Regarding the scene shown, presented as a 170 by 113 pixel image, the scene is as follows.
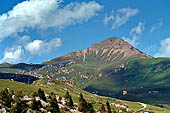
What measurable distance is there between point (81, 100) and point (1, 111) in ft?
225

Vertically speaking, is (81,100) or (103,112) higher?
(81,100)

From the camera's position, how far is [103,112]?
13050cm

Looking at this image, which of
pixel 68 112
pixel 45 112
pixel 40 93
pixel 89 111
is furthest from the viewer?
pixel 89 111

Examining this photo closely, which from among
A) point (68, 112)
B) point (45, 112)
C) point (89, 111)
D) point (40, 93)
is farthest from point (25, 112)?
point (89, 111)

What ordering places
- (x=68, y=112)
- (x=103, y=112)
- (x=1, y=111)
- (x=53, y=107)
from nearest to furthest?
(x=1, y=111) → (x=53, y=107) → (x=68, y=112) → (x=103, y=112)

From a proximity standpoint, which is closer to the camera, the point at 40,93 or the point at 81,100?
the point at 40,93

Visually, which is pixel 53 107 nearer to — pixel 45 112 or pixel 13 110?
pixel 45 112

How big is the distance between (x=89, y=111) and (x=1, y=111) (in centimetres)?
6766

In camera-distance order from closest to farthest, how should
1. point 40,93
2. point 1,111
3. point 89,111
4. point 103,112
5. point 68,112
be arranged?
point 1,111
point 68,112
point 40,93
point 89,111
point 103,112

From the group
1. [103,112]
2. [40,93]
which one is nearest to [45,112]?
[40,93]

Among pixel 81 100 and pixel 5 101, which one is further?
pixel 81 100

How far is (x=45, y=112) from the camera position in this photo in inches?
2773

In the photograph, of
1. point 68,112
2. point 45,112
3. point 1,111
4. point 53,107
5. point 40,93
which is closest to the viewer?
point 1,111

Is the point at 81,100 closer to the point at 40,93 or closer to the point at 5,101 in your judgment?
the point at 40,93
